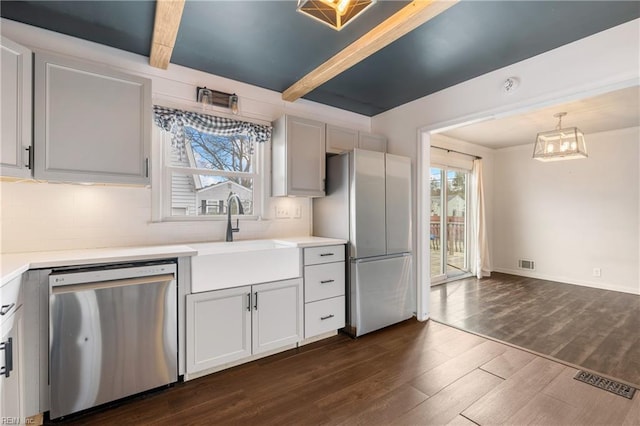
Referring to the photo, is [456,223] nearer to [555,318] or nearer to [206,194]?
[555,318]

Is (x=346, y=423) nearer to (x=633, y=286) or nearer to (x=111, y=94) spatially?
(x=111, y=94)

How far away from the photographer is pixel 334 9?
1.49m

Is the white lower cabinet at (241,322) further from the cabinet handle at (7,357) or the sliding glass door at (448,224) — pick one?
the sliding glass door at (448,224)

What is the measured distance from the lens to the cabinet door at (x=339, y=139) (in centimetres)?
321

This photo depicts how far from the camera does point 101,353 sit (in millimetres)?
1742

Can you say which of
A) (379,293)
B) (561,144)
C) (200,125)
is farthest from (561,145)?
(200,125)

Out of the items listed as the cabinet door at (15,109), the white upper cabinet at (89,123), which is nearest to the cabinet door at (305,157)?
the white upper cabinet at (89,123)

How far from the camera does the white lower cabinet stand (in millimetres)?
2074

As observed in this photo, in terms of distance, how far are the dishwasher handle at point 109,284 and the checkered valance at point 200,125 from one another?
4.06ft

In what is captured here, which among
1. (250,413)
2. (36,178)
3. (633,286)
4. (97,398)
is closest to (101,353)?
(97,398)

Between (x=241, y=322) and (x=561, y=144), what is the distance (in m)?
4.46

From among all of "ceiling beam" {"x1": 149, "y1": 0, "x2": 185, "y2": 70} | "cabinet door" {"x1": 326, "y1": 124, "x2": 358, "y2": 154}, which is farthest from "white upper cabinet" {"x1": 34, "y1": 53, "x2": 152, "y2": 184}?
"cabinet door" {"x1": 326, "y1": 124, "x2": 358, "y2": 154}

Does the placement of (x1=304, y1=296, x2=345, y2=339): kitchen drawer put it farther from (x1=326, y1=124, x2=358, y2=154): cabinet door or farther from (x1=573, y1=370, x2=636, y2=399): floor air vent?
(x1=573, y1=370, x2=636, y2=399): floor air vent

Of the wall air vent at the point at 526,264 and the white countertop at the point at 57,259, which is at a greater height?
the white countertop at the point at 57,259
